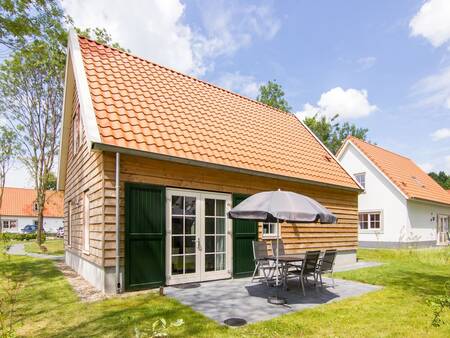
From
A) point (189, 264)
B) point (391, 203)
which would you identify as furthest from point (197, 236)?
point (391, 203)

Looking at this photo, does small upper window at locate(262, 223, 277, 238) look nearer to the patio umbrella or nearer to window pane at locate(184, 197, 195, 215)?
window pane at locate(184, 197, 195, 215)

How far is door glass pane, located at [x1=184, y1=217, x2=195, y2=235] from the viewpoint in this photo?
834cm

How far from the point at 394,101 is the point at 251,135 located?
10.6 meters

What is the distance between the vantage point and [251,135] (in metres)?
11.2

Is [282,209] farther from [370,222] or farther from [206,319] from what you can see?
[370,222]

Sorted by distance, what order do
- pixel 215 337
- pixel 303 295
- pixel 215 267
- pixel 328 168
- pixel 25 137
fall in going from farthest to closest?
pixel 25 137 < pixel 328 168 < pixel 215 267 < pixel 303 295 < pixel 215 337

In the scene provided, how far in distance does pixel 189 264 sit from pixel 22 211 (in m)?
48.6

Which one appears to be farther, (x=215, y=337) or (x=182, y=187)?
(x=182, y=187)

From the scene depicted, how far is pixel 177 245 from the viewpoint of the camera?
320 inches

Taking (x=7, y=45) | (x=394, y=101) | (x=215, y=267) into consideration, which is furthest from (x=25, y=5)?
(x=394, y=101)

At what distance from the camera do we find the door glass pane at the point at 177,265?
26.3 ft

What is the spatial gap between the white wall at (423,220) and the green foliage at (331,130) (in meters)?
15.7

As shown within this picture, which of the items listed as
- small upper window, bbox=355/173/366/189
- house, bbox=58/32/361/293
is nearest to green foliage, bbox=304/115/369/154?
small upper window, bbox=355/173/366/189

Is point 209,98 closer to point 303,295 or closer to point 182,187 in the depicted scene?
point 182,187
